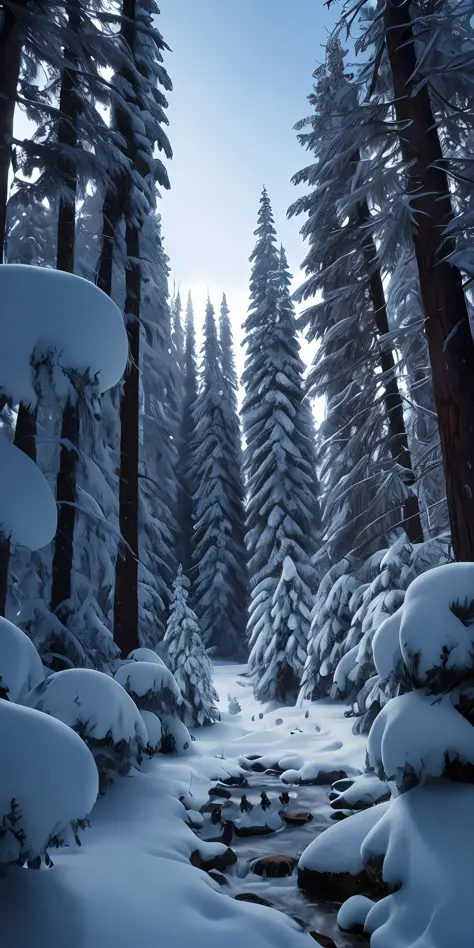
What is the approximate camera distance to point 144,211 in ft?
40.3

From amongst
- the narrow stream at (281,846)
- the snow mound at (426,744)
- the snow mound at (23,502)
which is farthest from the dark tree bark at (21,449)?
the snow mound at (426,744)

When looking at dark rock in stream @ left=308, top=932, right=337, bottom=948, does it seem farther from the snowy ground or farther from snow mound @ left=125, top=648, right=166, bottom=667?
snow mound @ left=125, top=648, right=166, bottom=667

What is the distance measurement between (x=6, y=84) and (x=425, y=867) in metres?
9.29

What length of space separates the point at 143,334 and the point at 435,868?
41.4ft

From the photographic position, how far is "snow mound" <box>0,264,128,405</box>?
454 cm

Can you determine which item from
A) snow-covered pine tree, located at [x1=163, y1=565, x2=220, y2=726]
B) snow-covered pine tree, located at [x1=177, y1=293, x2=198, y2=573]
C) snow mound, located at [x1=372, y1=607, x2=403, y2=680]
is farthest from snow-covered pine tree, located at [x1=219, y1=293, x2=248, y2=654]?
snow mound, located at [x1=372, y1=607, x2=403, y2=680]

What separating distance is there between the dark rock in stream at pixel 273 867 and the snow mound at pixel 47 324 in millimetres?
4921

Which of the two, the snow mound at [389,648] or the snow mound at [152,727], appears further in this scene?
the snow mound at [152,727]

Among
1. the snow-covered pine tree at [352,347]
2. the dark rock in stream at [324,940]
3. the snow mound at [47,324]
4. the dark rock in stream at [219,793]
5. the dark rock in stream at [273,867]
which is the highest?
the snow-covered pine tree at [352,347]

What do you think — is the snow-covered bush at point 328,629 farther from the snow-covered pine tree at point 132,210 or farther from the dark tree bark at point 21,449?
the dark tree bark at point 21,449

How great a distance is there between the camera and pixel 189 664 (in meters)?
15.1

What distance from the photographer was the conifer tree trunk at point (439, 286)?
245 inches

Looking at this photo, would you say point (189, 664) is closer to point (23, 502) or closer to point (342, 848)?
point (342, 848)

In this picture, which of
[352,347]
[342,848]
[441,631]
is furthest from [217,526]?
[441,631]
